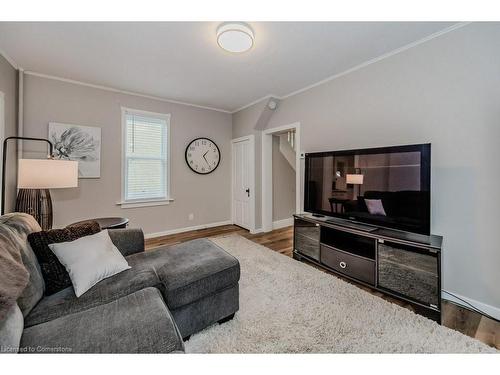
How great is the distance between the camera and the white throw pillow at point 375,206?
85.3 inches

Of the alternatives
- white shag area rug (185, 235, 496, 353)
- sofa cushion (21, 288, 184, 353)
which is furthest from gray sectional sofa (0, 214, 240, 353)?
white shag area rug (185, 235, 496, 353)

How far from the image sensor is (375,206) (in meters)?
2.22

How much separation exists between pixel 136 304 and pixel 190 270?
0.42 m

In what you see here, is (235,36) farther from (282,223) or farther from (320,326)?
(282,223)

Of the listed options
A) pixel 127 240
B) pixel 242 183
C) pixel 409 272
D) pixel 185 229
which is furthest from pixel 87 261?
pixel 242 183

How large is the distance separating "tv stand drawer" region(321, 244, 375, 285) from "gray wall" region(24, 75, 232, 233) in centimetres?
265

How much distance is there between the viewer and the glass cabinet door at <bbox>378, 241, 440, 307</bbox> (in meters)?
1.69

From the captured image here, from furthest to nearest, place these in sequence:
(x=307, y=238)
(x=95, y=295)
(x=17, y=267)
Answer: (x=307, y=238) < (x=95, y=295) < (x=17, y=267)

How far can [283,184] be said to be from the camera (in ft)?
15.3

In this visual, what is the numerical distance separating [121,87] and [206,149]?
5.53ft

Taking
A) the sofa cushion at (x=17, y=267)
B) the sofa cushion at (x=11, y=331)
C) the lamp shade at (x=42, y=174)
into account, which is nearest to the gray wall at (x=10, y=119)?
the lamp shade at (x=42, y=174)
